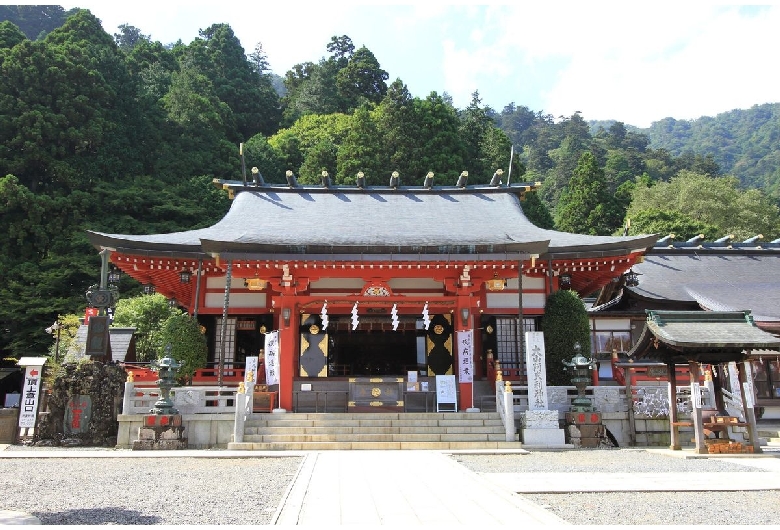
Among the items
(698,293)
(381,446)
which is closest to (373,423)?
(381,446)

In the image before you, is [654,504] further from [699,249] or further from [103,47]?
[103,47]

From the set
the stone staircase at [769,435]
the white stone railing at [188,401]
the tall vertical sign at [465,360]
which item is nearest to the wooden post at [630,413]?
the stone staircase at [769,435]

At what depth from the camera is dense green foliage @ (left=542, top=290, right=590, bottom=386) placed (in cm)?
1555

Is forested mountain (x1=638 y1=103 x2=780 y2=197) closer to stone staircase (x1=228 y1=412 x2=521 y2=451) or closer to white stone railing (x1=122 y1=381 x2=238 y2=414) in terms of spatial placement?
stone staircase (x1=228 y1=412 x2=521 y2=451)

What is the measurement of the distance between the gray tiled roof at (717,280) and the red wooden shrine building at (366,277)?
411cm

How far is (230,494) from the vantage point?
792 centimetres

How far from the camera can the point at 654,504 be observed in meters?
7.36

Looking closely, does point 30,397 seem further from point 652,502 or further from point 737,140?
point 737,140

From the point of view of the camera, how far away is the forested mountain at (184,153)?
1261 inches

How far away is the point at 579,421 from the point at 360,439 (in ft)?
16.2

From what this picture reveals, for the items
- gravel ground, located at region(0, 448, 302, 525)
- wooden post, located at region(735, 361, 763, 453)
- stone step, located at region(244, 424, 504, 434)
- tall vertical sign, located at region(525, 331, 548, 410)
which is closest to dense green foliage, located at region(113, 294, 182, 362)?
stone step, located at region(244, 424, 504, 434)

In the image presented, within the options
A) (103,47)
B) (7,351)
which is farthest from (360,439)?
(103,47)

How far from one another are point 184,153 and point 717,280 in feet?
111

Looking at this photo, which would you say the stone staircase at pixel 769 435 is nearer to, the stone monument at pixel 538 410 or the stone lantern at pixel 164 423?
the stone monument at pixel 538 410
